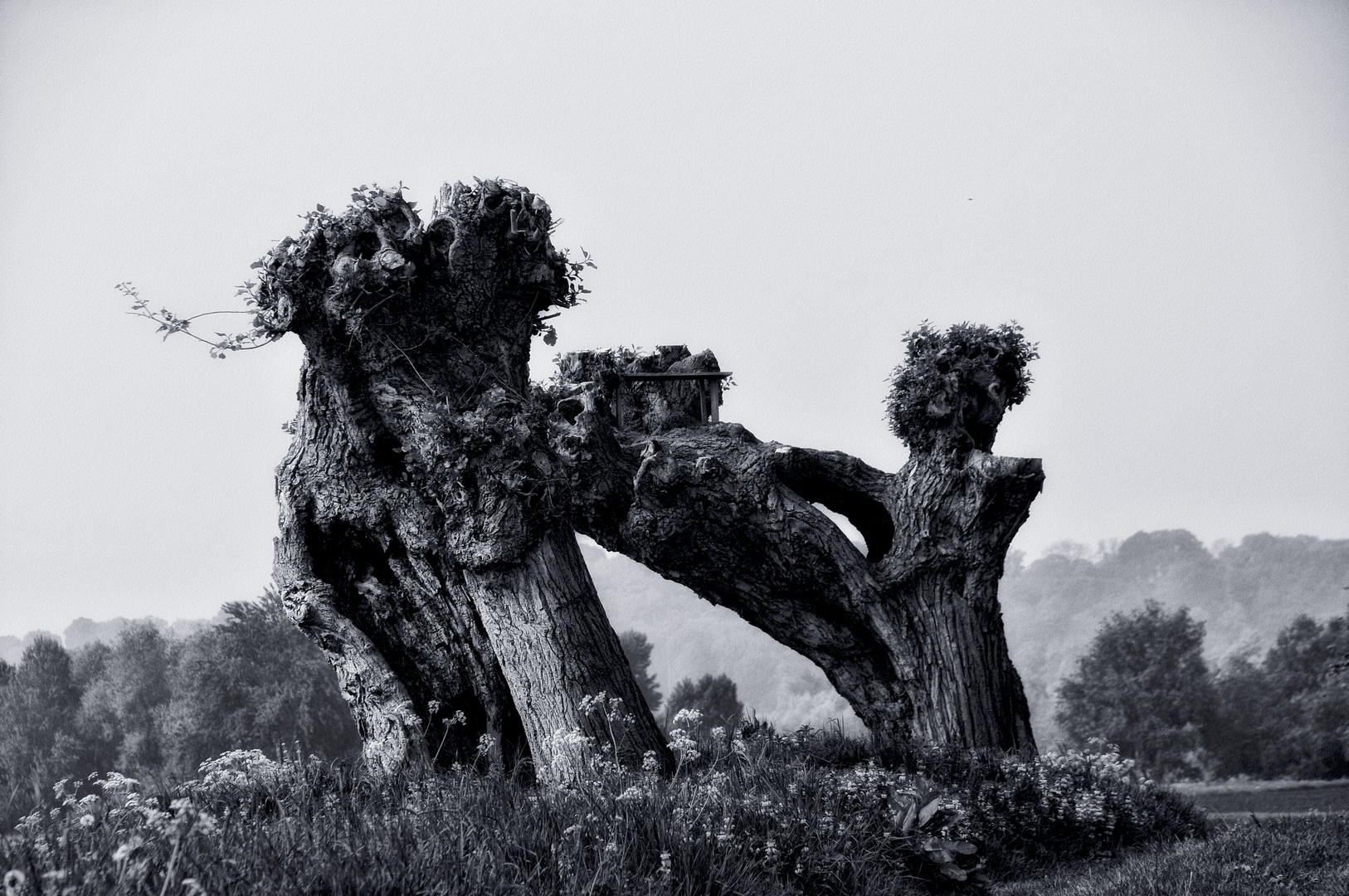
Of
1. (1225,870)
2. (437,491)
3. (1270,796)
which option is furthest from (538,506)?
(1270,796)

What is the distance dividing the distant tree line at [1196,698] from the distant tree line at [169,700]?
24.4 metres

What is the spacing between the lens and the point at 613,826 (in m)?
4.76

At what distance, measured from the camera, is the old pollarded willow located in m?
8.05

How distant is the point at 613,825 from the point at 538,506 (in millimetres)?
3742

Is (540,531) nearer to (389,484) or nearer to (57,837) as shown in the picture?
(389,484)

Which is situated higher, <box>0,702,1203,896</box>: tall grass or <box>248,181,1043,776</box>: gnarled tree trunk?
<box>248,181,1043,776</box>: gnarled tree trunk

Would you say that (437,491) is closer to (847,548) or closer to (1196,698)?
(847,548)

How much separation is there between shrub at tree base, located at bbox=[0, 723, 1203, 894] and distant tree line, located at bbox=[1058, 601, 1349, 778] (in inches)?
938

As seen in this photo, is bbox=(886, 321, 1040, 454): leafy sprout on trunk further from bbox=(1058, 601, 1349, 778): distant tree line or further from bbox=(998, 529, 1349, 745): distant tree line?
bbox=(998, 529, 1349, 745): distant tree line

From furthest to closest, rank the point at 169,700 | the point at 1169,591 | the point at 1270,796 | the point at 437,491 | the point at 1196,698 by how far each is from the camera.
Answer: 1. the point at 1169,591
2. the point at 169,700
3. the point at 1196,698
4. the point at 1270,796
5. the point at 437,491

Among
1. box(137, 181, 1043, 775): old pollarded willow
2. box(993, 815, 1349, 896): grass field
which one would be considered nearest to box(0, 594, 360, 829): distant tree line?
box(137, 181, 1043, 775): old pollarded willow

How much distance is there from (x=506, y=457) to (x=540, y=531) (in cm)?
70

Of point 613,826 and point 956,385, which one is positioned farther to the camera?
point 956,385

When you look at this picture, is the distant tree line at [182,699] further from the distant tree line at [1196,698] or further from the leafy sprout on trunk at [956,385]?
the leafy sprout on trunk at [956,385]
